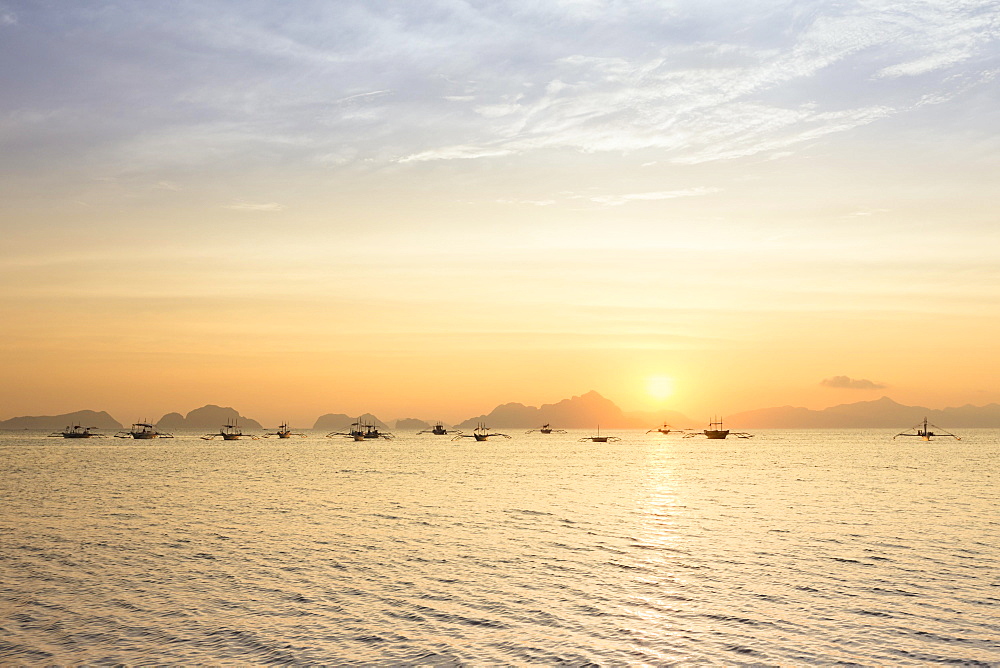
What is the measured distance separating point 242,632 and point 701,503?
194 feet

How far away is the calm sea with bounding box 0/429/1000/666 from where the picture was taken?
25.1 metres

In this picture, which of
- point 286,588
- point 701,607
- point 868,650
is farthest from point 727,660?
point 286,588

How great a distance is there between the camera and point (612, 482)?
10775cm

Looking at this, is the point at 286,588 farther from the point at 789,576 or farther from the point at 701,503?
the point at 701,503

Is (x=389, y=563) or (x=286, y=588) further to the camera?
(x=389, y=563)

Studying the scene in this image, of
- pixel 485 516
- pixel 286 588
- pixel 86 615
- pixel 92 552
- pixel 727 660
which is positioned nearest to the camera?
pixel 727 660

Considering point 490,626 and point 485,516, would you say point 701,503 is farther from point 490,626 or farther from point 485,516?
point 490,626

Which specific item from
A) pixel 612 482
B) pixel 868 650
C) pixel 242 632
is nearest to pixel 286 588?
pixel 242 632

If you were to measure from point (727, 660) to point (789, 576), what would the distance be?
15.4 m

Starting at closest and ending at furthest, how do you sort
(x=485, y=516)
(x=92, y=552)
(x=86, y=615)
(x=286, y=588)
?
(x=86, y=615) < (x=286, y=588) < (x=92, y=552) < (x=485, y=516)

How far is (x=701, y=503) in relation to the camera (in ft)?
252

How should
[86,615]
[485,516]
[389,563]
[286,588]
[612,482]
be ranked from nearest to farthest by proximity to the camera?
[86,615] < [286,588] < [389,563] < [485,516] < [612,482]

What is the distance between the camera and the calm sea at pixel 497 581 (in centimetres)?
2509

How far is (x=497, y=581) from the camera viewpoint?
1412 inches
